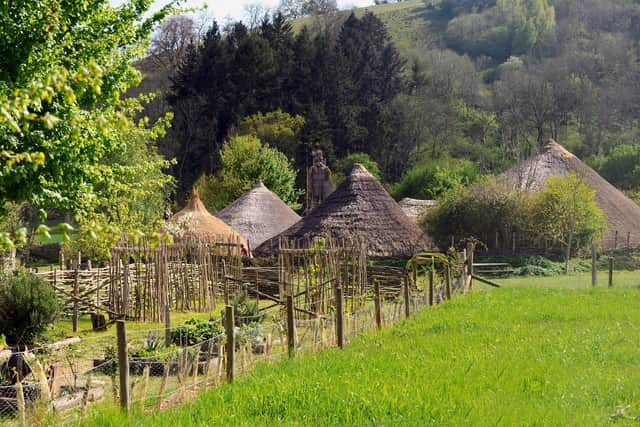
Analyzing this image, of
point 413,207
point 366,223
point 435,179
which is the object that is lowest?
point 366,223

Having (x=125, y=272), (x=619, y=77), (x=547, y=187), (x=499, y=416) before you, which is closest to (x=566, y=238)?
(x=547, y=187)

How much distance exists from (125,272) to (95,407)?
847 cm

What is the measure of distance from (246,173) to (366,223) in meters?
15.1

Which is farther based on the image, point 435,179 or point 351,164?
point 351,164

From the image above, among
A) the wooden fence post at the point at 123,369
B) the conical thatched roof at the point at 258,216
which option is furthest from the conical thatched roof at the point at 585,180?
the wooden fence post at the point at 123,369

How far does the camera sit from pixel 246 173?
141 feet

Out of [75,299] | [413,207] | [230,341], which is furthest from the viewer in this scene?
[413,207]

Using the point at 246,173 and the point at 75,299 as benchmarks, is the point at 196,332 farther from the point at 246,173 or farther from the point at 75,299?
the point at 246,173

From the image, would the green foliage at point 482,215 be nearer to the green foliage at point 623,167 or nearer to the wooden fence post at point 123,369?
the green foliage at point 623,167

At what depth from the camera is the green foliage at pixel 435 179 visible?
1711 inches

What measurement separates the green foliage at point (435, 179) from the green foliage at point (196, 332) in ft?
99.7

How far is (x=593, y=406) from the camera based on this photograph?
21.1 ft

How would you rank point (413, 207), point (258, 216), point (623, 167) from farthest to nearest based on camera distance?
point (623, 167)
point (413, 207)
point (258, 216)

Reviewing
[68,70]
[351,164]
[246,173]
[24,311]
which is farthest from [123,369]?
[351,164]
